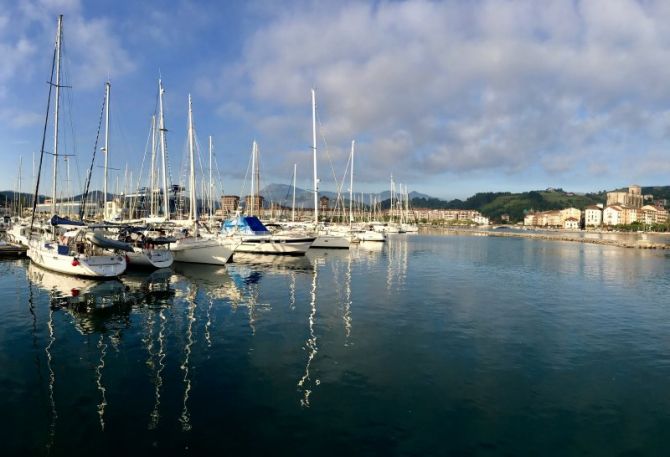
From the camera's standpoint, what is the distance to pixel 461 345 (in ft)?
56.7

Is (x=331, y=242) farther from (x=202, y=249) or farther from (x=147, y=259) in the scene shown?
(x=147, y=259)

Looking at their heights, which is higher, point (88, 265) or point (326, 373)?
point (88, 265)

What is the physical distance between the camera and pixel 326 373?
45.4ft

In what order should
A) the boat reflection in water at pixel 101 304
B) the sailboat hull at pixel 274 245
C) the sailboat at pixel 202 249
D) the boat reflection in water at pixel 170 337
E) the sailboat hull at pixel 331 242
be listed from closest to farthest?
the boat reflection in water at pixel 170 337 < the boat reflection in water at pixel 101 304 < the sailboat at pixel 202 249 < the sailboat hull at pixel 274 245 < the sailboat hull at pixel 331 242

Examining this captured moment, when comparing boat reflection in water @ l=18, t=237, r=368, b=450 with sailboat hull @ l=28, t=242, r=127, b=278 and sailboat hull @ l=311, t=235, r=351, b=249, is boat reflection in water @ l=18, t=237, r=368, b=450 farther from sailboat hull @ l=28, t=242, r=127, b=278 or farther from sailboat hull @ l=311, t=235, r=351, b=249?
sailboat hull @ l=311, t=235, r=351, b=249

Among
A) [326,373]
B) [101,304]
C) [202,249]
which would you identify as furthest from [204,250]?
[326,373]

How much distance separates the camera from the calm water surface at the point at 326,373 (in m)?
9.95

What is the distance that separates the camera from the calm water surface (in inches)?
392

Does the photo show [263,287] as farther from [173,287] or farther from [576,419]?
[576,419]

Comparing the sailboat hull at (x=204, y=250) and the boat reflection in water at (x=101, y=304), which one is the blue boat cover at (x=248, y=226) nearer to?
the sailboat hull at (x=204, y=250)

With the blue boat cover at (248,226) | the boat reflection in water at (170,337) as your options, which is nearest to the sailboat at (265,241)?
the blue boat cover at (248,226)

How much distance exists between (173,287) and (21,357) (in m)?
14.6

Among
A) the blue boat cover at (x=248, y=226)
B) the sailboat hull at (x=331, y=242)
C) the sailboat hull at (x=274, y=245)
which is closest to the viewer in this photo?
the sailboat hull at (x=274, y=245)

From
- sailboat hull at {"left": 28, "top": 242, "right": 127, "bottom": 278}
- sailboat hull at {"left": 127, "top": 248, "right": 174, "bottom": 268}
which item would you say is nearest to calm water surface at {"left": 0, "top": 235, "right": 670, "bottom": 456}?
sailboat hull at {"left": 28, "top": 242, "right": 127, "bottom": 278}
